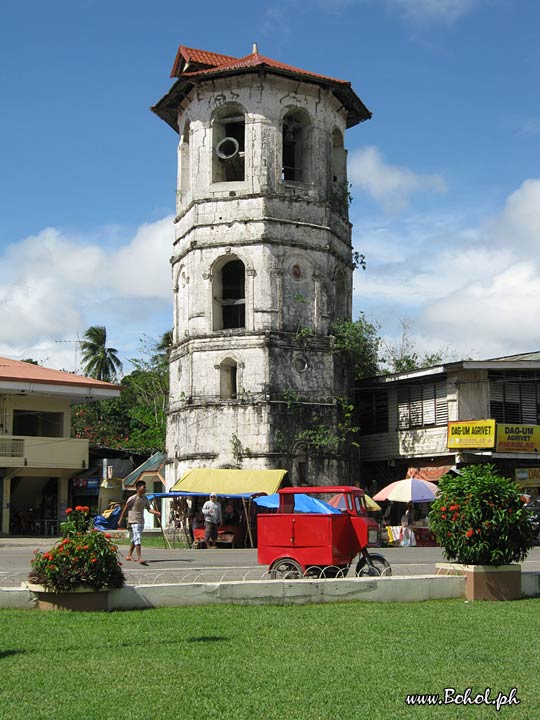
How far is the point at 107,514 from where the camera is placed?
3444 centimetres

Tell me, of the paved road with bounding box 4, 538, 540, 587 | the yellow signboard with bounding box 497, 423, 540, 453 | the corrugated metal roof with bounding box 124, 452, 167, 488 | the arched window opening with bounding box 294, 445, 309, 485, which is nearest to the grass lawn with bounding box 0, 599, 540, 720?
the paved road with bounding box 4, 538, 540, 587

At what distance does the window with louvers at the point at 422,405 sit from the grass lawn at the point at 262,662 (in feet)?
74.0

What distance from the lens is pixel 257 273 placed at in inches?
1341

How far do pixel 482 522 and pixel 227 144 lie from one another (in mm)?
25706

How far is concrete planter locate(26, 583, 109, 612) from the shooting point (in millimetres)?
10766

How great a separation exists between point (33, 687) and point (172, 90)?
31902 mm

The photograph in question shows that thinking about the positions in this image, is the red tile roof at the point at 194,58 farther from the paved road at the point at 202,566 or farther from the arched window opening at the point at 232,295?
the paved road at the point at 202,566

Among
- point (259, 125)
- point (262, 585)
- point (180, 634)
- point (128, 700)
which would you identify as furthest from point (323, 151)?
point (128, 700)

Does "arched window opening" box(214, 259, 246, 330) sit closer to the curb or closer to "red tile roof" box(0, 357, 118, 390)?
"red tile roof" box(0, 357, 118, 390)

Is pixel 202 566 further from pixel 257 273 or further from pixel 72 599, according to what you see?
pixel 257 273

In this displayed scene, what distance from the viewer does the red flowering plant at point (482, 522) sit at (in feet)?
40.5

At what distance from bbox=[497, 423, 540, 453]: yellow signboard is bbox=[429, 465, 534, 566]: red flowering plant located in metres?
19.3

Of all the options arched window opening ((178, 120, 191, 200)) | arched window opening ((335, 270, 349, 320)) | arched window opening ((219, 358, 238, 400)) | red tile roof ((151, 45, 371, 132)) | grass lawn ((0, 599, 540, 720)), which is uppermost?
red tile roof ((151, 45, 371, 132))

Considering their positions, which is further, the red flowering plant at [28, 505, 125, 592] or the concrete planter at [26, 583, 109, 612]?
the concrete planter at [26, 583, 109, 612]
